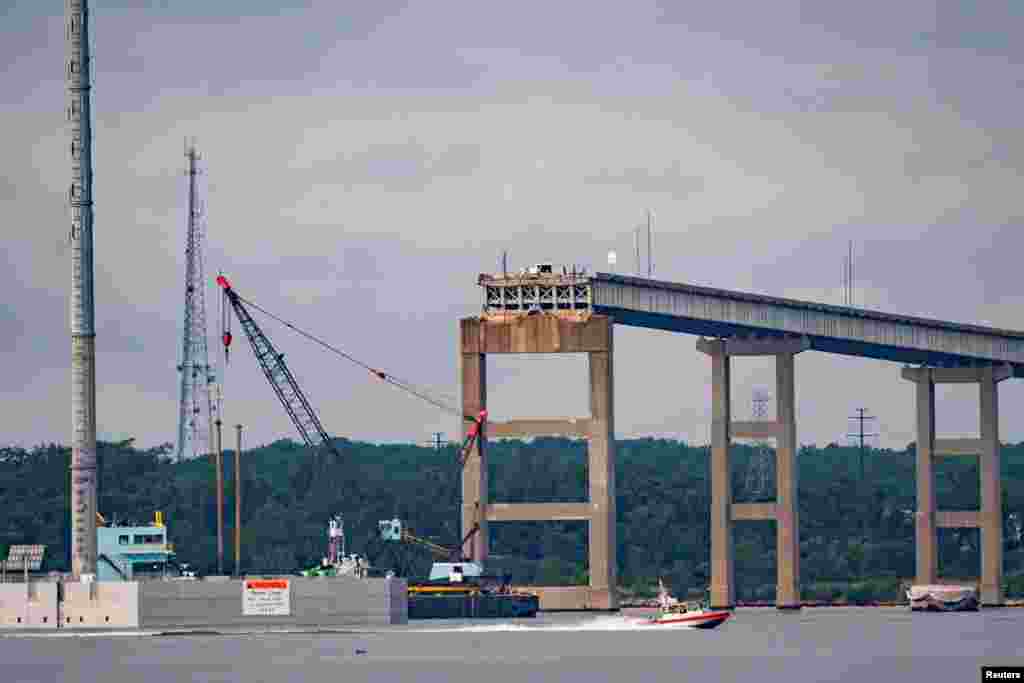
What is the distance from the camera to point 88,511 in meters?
195

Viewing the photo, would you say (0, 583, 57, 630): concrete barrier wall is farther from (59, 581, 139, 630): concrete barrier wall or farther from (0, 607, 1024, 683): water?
(0, 607, 1024, 683): water

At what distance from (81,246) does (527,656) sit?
4069 centimetres

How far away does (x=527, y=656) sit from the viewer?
554ft

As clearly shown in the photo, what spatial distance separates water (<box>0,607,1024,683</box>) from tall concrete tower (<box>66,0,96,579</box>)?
42.6 ft

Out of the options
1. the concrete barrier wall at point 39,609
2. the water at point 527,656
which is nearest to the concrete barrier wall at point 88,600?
the concrete barrier wall at point 39,609

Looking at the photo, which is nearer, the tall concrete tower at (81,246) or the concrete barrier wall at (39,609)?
the tall concrete tower at (81,246)

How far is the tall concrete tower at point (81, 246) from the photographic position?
7520 inches

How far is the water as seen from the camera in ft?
503

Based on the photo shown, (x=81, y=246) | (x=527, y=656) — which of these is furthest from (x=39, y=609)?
(x=527, y=656)

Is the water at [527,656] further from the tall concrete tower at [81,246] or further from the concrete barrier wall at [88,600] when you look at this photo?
the tall concrete tower at [81,246]

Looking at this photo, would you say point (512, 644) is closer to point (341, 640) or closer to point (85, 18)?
point (341, 640)

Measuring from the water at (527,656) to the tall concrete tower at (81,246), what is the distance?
1299cm

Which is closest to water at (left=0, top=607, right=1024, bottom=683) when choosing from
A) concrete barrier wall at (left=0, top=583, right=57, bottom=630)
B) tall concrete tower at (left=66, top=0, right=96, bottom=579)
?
concrete barrier wall at (left=0, top=583, right=57, bottom=630)

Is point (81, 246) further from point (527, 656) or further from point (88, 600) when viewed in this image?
point (527, 656)
